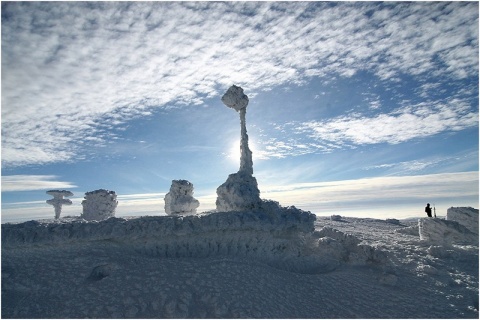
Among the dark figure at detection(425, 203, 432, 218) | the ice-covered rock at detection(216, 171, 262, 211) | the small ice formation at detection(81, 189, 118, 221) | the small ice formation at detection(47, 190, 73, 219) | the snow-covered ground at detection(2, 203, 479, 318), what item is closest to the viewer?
the snow-covered ground at detection(2, 203, 479, 318)

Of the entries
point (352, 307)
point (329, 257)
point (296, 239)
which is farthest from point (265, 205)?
point (352, 307)

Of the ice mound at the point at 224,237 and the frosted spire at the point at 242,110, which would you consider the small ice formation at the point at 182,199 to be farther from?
the ice mound at the point at 224,237

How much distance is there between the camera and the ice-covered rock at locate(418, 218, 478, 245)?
2095 cm

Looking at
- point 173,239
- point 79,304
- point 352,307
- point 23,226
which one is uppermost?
point 23,226

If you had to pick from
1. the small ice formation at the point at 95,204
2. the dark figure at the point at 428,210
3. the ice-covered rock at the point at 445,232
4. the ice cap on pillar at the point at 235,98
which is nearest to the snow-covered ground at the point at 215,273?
the ice-covered rock at the point at 445,232

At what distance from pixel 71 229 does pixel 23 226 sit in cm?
190

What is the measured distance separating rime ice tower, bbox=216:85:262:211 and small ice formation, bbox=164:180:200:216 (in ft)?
20.8

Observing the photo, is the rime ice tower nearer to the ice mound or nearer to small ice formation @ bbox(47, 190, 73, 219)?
the ice mound

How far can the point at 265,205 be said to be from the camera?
1775cm

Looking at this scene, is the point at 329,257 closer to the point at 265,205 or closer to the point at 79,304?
the point at 265,205

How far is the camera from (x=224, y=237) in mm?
15500

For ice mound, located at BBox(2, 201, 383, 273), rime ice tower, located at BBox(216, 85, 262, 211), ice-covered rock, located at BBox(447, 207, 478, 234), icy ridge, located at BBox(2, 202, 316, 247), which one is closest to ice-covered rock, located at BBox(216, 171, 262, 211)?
rime ice tower, located at BBox(216, 85, 262, 211)

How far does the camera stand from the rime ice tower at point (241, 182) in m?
17.6

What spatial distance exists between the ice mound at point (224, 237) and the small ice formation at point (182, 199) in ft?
28.1
